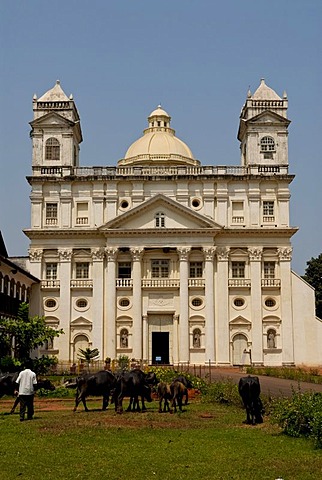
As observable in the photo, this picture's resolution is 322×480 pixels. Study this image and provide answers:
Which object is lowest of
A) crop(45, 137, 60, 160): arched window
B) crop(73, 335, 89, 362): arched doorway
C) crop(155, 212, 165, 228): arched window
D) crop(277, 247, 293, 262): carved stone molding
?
crop(73, 335, 89, 362): arched doorway

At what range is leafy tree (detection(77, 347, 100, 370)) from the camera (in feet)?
167

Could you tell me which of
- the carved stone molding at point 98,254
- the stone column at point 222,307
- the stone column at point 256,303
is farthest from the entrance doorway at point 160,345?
the carved stone molding at point 98,254

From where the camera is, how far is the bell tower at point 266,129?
56719 millimetres

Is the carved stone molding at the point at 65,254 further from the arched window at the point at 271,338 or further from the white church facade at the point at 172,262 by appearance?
the arched window at the point at 271,338

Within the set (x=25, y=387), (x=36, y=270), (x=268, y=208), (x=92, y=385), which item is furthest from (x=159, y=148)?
(x=25, y=387)

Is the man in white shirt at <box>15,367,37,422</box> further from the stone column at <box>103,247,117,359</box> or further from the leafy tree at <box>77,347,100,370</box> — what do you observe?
the stone column at <box>103,247,117,359</box>

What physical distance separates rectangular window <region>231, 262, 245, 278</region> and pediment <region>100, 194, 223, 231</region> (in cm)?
352

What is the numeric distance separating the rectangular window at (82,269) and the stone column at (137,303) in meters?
4.02

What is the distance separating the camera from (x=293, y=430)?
52.1 feet

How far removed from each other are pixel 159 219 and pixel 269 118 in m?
13.0

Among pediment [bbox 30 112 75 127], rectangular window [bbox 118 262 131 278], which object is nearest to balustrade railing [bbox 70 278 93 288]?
rectangular window [bbox 118 262 131 278]

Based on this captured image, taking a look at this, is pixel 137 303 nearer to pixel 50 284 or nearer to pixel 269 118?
pixel 50 284

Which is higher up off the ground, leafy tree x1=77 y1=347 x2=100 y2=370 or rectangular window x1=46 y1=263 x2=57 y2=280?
rectangular window x1=46 y1=263 x2=57 y2=280

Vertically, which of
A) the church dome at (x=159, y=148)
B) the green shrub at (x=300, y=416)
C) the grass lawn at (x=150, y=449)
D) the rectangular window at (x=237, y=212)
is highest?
the church dome at (x=159, y=148)
